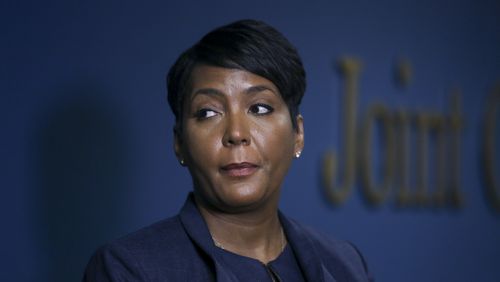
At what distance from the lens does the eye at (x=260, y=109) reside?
1.16 metres

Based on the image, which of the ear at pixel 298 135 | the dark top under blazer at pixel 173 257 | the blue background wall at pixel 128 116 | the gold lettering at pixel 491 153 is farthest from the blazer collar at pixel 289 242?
the gold lettering at pixel 491 153

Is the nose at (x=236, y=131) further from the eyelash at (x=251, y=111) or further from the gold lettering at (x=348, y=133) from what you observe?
the gold lettering at (x=348, y=133)

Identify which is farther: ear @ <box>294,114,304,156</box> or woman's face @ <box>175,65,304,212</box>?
ear @ <box>294,114,304,156</box>

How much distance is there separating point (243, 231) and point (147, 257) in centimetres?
18

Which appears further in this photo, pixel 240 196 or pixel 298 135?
pixel 298 135

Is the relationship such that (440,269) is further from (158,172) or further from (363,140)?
(158,172)

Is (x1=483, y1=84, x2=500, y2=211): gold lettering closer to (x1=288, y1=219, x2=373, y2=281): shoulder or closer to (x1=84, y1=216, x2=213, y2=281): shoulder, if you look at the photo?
(x1=288, y1=219, x2=373, y2=281): shoulder

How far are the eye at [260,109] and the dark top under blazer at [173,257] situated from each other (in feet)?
0.55

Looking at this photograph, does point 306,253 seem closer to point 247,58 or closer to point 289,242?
point 289,242

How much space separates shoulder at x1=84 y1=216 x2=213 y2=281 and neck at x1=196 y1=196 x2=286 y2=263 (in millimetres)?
59

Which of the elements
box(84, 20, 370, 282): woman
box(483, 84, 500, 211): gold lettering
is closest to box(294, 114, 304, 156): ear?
box(84, 20, 370, 282): woman

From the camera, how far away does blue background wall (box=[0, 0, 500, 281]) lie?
1.49m

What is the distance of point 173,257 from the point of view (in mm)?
1102

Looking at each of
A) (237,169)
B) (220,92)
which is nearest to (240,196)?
(237,169)
